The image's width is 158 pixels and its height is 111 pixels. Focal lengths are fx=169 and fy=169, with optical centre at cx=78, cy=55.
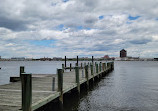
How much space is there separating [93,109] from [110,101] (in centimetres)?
244

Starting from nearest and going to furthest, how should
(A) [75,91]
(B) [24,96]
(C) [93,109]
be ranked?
(B) [24,96] < (C) [93,109] < (A) [75,91]

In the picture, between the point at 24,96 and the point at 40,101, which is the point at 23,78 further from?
the point at 40,101

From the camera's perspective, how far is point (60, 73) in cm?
1005

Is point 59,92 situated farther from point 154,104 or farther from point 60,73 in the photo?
point 154,104

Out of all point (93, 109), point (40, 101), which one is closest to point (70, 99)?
point (93, 109)

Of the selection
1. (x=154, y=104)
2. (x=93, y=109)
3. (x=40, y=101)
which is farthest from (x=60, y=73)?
(x=154, y=104)

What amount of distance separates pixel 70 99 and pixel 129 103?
4.56 m

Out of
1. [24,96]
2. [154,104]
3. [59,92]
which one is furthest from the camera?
[154,104]

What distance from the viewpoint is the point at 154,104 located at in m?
12.6

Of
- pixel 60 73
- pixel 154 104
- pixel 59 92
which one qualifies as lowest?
pixel 154 104

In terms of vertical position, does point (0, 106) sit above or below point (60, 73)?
below

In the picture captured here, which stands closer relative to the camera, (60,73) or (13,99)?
(13,99)

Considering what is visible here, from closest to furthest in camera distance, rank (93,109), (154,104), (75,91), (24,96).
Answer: (24,96) < (93,109) < (154,104) < (75,91)

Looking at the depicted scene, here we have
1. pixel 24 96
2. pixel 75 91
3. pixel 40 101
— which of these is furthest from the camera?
pixel 75 91
